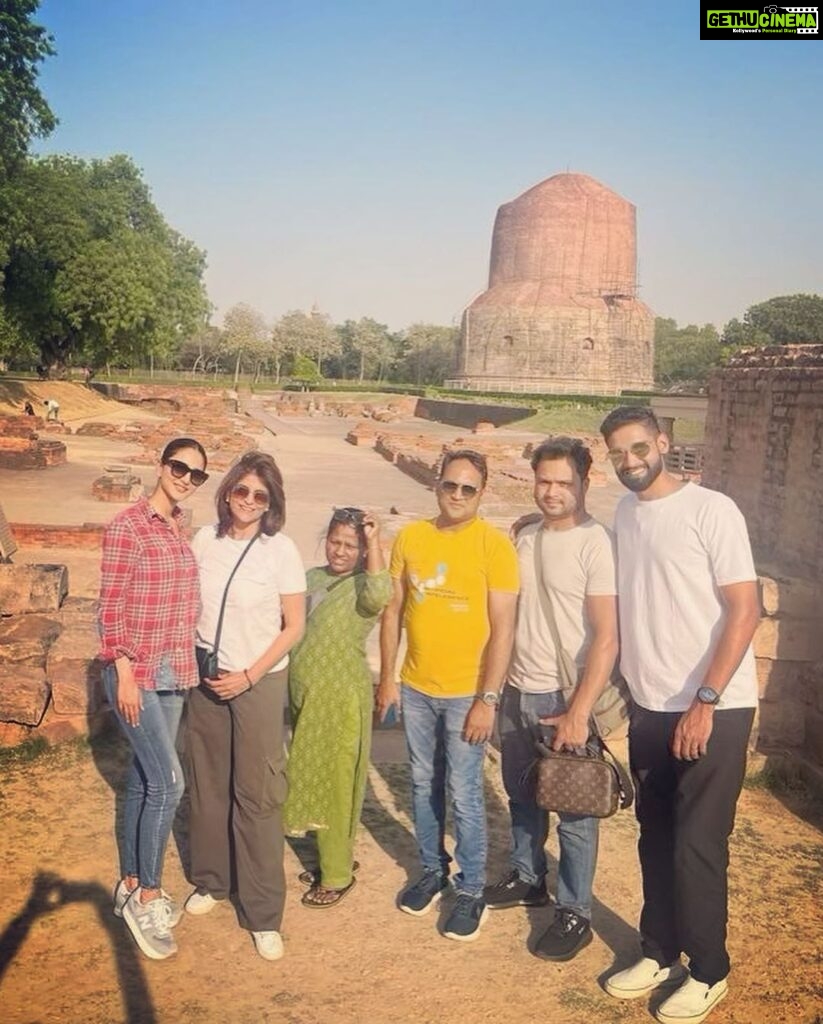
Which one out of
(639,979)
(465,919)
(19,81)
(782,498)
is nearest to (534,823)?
(465,919)

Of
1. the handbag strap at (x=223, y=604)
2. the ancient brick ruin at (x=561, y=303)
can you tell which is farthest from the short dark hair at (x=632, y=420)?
the ancient brick ruin at (x=561, y=303)

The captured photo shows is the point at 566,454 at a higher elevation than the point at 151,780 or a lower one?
higher

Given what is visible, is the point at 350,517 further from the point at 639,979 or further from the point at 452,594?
the point at 639,979

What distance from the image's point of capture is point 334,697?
9.23ft

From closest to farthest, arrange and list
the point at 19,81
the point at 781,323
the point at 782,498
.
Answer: the point at 782,498 < the point at 19,81 < the point at 781,323

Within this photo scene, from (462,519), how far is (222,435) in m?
19.3

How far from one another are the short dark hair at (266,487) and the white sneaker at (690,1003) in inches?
68.4

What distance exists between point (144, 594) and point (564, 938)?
1.64 meters

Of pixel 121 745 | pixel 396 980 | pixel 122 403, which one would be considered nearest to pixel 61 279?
pixel 122 403

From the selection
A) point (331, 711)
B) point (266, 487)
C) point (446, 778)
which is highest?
point (266, 487)

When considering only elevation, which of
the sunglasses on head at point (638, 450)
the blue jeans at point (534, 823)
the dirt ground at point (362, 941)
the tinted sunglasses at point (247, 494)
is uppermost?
the sunglasses on head at point (638, 450)

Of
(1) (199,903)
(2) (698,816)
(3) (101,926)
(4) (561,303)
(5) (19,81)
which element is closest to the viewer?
(2) (698,816)

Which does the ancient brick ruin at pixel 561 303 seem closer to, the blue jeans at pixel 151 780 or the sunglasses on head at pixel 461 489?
the sunglasses on head at pixel 461 489

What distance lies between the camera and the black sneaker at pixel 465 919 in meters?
2.77
